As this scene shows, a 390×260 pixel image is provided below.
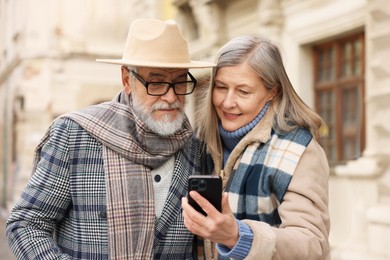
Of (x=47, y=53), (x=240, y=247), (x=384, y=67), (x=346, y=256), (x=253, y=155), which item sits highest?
(x=47, y=53)

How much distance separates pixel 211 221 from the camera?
80.3 inches

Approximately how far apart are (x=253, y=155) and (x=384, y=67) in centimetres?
428

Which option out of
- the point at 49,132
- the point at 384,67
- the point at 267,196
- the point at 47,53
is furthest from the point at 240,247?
the point at 47,53

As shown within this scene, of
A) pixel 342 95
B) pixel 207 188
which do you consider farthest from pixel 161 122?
pixel 342 95

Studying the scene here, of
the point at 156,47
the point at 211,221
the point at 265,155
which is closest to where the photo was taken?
the point at 211,221

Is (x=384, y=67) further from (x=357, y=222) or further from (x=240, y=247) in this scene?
(x=240, y=247)

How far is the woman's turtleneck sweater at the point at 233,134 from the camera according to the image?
2.60 meters

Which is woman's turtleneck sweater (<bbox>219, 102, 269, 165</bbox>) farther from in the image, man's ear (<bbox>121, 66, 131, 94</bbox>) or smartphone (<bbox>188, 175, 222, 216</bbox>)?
smartphone (<bbox>188, 175, 222, 216</bbox>)

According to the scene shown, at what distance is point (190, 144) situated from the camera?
110 inches

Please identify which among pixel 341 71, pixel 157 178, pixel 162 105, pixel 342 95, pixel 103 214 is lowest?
pixel 103 214

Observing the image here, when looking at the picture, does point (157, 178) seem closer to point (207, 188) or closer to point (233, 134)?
point (233, 134)

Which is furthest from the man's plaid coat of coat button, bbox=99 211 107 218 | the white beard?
the white beard

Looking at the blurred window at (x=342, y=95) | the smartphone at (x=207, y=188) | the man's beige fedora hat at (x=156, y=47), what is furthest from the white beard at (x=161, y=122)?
the blurred window at (x=342, y=95)

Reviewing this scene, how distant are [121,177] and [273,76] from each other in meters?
0.68
